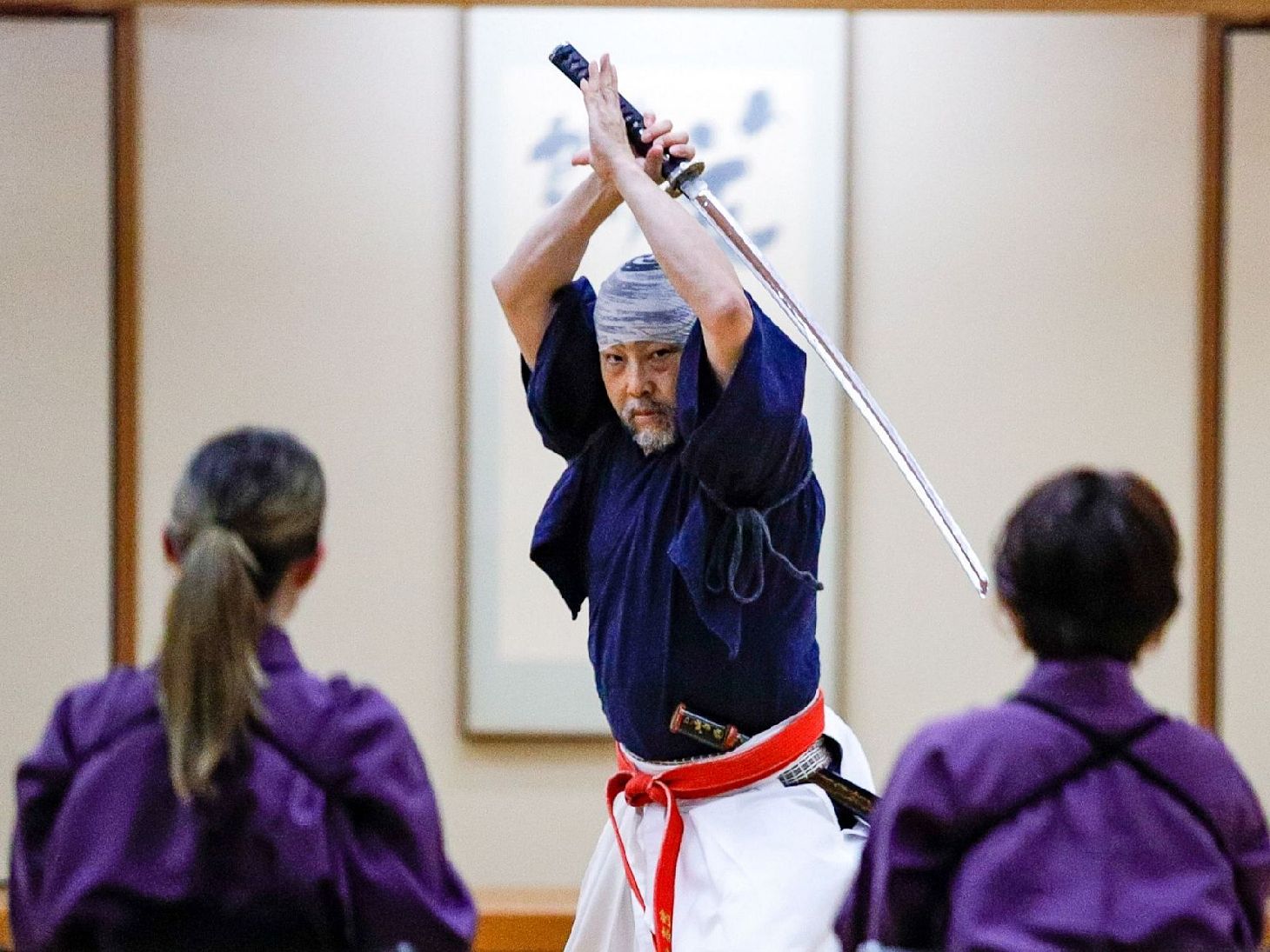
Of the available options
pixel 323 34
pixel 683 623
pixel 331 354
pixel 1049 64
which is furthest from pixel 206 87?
pixel 683 623

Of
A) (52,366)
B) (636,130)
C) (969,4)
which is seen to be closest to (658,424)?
(636,130)

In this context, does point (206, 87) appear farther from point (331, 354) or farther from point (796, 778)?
point (796, 778)

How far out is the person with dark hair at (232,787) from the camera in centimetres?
180

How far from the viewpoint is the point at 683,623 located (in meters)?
2.50

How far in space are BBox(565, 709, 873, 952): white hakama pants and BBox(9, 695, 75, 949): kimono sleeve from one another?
932 millimetres

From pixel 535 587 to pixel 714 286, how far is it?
6.04ft

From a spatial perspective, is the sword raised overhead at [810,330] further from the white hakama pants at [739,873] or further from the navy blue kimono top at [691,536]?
the white hakama pants at [739,873]

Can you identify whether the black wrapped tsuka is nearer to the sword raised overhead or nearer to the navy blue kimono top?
the sword raised overhead

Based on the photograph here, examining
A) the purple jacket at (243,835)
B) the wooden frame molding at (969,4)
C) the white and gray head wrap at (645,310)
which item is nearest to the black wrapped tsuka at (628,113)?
the white and gray head wrap at (645,310)

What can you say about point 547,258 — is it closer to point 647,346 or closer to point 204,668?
point 647,346

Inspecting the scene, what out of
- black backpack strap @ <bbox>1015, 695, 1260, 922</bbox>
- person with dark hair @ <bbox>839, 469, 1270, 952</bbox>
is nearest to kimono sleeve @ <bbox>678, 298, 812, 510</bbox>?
person with dark hair @ <bbox>839, 469, 1270, 952</bbox>

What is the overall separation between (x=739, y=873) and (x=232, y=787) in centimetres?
88

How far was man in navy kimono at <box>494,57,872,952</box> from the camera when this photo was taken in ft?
7.82

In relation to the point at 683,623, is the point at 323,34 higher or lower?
higher
